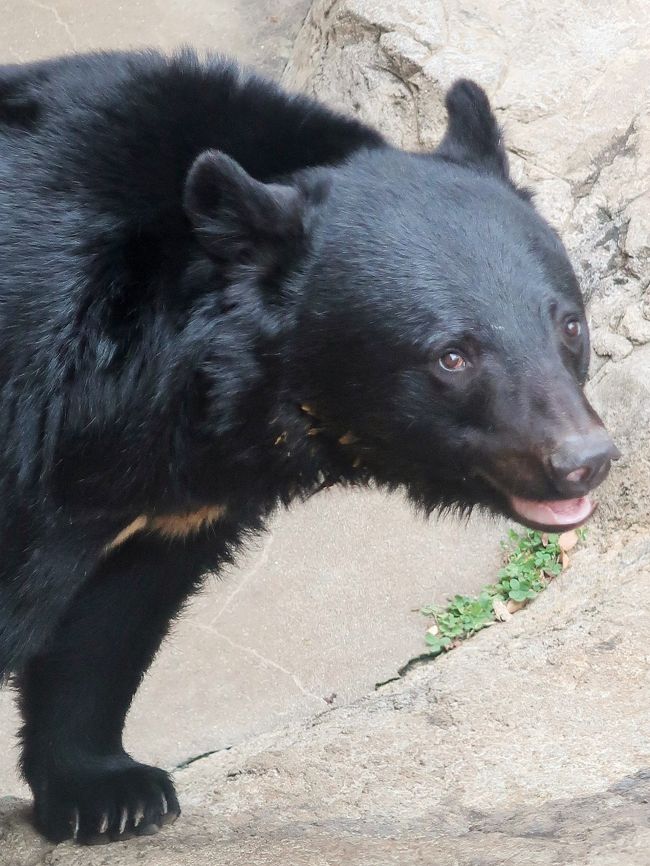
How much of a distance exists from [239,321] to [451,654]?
2.55 m

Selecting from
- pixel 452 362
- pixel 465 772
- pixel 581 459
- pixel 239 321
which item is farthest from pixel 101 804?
pixel 581 459

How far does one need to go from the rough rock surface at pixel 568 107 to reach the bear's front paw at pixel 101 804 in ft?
7.79

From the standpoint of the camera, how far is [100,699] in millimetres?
3535

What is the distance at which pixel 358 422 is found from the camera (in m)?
2.68

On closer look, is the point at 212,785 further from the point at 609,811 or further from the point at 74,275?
the point at 74,275

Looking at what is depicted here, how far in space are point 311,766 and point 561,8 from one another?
432 centimetres

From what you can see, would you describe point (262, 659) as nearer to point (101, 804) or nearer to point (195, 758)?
point (195, 758)

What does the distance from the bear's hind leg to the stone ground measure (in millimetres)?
131

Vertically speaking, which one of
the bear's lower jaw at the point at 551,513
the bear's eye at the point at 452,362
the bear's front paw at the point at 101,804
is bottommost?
the bear's front paw at the point at 101,804

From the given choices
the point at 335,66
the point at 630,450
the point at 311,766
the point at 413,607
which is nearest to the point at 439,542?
the point at 413,607

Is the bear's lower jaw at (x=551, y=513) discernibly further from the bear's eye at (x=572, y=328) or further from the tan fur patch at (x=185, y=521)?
the tan fur patch at (x=185, y=521)

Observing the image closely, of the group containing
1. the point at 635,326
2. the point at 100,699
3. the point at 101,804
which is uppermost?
the point at 635,326

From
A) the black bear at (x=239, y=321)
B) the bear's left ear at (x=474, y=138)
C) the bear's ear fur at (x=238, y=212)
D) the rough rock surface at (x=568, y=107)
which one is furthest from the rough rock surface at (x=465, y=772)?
the bear's left ear at (x=474, y=138)

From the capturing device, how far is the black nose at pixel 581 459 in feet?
7.70
